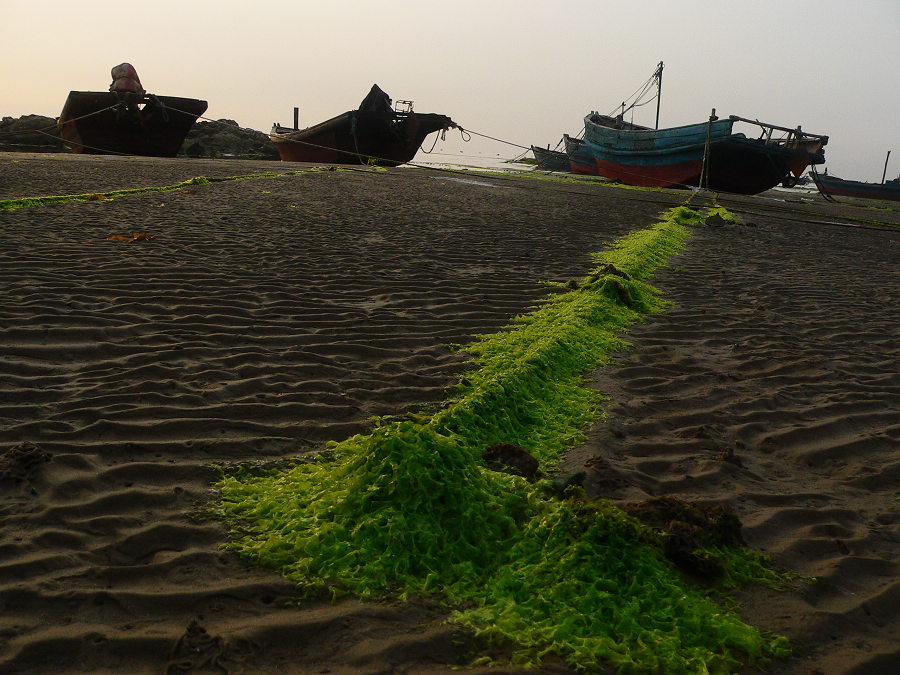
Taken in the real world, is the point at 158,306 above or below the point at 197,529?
above

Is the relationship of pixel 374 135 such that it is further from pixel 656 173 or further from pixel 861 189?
pixel 861 189

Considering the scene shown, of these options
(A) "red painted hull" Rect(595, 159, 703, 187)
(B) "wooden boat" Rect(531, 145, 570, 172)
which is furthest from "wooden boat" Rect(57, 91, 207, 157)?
(B) "wooden boat" Rect(531, 145, 570, 172)

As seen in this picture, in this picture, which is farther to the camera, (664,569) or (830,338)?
(830,338)

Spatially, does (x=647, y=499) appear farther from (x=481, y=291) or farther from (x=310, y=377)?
(x=481, y=291)

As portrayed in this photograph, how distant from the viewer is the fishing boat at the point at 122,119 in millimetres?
26688

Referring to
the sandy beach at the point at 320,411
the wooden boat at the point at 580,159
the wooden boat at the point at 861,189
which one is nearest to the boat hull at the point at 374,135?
the wooden boat at the point at 580,159

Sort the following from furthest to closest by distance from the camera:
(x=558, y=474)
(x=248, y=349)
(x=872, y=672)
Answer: (x=248, y=349) < (x=558, y=474) < (x=872, y=672)

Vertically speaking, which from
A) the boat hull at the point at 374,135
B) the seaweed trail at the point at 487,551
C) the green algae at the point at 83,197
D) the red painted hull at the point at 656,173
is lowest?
the seaweed trail at the point at 487,551

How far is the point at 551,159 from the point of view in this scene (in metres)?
54.5

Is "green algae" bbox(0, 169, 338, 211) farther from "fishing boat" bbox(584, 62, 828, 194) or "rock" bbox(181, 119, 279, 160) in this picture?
"rock" bbox(181, 119, 279, 160)

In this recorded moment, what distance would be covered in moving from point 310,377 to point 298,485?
134 cm

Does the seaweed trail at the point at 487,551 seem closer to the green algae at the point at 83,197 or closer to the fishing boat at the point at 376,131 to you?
the green algae at the point at 83,197

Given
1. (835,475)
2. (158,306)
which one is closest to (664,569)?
(835,475)

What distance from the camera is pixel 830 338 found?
19.6 ft
